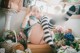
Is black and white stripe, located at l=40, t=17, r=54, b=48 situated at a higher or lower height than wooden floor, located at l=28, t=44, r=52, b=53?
higher

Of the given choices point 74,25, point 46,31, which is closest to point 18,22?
point 46,31

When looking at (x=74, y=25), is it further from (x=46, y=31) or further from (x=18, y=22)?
(x=18, y=22)

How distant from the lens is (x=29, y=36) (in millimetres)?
1752

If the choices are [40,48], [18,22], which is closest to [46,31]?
[40,48]

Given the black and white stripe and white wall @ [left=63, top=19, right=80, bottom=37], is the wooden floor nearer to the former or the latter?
the black and white stripe

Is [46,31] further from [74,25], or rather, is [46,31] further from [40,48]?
[74,25]

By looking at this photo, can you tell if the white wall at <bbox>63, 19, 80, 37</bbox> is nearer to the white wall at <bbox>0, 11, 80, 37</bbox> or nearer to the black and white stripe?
the white wall at <bbox>0, 11, 80, 37</bbox>

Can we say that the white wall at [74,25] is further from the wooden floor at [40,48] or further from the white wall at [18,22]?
the wooden floor at [40,48]

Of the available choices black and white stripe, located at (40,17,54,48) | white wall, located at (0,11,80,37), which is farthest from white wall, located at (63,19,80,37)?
black and white stripe, located at (40,17,54,48)

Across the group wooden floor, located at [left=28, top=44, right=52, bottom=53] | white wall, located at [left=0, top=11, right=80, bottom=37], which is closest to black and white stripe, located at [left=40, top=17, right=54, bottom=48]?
wooden floor, located at [left=28, top=44, right=52, bottom=53]

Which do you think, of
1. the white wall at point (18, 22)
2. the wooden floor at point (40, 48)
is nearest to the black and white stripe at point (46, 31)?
the wooden floor at point (40, 48)

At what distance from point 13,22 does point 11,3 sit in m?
0.17

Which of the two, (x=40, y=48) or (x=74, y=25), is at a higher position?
→ (x=74, y=25)

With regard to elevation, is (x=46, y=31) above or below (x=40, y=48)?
above
